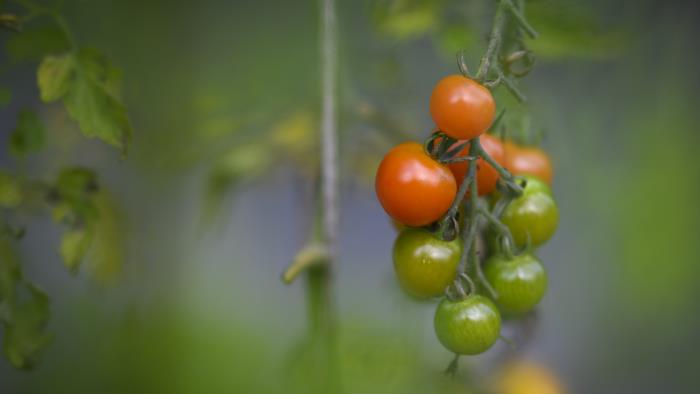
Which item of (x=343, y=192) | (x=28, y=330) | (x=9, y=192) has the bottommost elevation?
(x=343, y=192)

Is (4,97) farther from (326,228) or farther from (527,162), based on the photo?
(527,162)

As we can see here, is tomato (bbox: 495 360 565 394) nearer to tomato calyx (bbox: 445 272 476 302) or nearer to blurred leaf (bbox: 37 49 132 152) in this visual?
tomato calyx (bbox: 445 272 476 302)

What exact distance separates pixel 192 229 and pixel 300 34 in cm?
44

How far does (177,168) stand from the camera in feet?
3.88

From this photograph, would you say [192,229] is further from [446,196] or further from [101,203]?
[446,196]

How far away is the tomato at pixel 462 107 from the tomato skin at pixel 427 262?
0.11 m

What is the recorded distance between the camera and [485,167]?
2.02 feet

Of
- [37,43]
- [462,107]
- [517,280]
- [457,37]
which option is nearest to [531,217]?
[517,280]

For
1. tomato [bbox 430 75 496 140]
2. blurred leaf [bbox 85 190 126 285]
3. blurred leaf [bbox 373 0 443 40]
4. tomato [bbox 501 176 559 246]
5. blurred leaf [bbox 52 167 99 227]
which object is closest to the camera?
tomato [bbox 430 75 496 140]

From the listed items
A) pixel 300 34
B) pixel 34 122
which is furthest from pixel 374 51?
pixel 34 122

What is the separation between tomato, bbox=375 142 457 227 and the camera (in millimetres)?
554

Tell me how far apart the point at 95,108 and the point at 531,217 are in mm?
422

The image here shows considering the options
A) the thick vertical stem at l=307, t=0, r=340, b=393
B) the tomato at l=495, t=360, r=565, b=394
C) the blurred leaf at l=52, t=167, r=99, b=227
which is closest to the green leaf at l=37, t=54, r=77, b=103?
the blurred leaf at l=52, t=167, r=99, b=227

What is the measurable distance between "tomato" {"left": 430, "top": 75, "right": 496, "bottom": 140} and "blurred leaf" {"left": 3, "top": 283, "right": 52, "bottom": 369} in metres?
0.44
